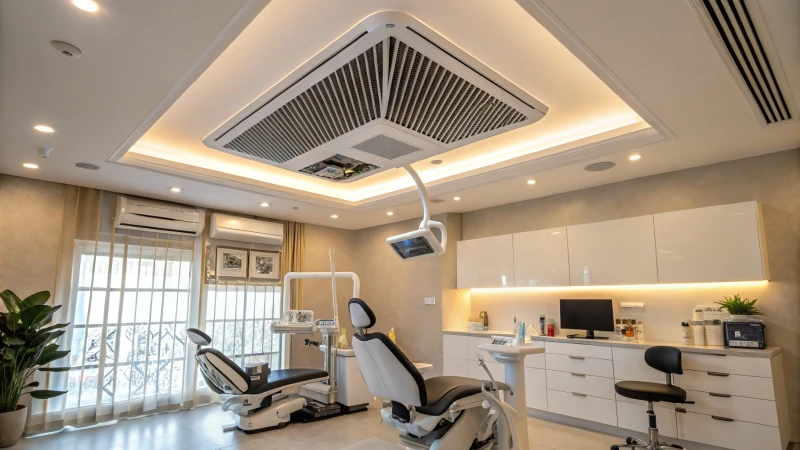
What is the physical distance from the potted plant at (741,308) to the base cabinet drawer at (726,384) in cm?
49

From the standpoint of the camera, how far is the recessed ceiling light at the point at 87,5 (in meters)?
1.80

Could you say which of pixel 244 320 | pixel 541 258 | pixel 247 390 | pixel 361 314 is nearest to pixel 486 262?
pixel 541 258

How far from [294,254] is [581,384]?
4.12m

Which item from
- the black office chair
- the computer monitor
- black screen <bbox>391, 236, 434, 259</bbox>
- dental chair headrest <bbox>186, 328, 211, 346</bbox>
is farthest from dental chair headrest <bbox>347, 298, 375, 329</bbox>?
the computer monitor

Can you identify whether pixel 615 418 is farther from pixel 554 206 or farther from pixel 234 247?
pixel 234 247

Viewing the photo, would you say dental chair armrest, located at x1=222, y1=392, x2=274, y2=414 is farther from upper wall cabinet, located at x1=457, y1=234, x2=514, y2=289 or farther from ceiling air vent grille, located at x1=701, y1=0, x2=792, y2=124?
ceiling air vent grille, located at x1=701, y1=0, x2=792, y2=124

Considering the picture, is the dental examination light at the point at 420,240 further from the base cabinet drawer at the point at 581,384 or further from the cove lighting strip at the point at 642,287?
the cove lighting strip at the point at 642,287

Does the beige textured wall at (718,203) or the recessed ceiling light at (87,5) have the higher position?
the recessed ceiling light at (87,5)

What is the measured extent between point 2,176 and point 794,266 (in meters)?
7.07

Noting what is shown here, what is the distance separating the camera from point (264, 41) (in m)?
2.46

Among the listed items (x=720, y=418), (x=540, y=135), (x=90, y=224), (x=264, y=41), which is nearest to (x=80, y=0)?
(x=264, y=41)

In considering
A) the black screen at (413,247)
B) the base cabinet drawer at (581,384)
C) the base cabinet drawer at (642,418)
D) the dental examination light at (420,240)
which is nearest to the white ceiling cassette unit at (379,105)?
the dental examination light at (420,240)

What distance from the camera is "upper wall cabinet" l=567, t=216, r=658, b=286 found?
4.09 meters

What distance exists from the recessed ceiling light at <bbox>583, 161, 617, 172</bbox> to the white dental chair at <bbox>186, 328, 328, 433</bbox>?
3.59 m
